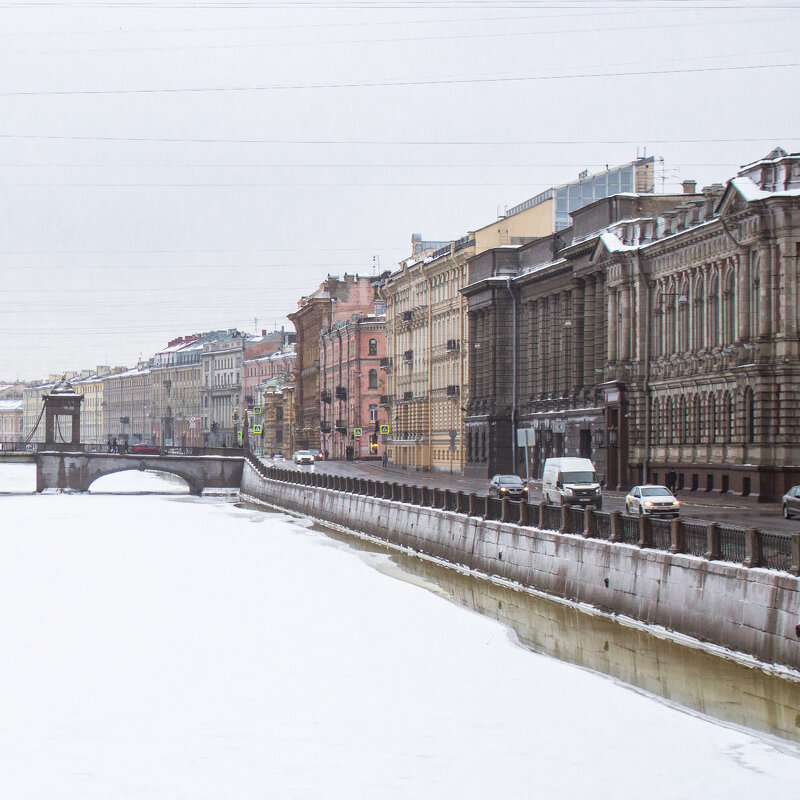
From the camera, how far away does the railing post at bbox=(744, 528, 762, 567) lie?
23.6 meters

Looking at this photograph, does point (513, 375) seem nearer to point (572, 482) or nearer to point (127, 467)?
point (572, 482)

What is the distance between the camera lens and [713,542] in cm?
2517

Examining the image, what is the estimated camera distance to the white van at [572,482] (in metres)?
47.3

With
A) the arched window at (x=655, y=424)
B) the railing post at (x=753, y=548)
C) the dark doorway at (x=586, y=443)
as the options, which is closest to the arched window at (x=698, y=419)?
the arched window at (x=655, y=424)

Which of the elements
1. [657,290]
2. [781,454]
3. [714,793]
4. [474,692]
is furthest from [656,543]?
[657,290]

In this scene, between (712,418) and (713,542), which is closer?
(713,542)

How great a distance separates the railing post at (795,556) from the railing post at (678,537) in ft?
13.4

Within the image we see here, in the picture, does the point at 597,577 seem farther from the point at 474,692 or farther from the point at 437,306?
the point at 437,306

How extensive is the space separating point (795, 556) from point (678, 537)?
4369 mm

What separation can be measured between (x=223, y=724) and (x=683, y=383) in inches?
1633

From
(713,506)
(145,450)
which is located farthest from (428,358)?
(713,506)

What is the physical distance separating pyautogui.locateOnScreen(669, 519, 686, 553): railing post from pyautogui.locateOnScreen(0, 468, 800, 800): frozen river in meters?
2.92

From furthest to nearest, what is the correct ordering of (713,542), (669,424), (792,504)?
(669,424)
(792,504)
(713,542)

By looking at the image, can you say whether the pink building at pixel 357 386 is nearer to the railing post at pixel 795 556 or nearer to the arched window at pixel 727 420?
the arched window at pixel 727 420
